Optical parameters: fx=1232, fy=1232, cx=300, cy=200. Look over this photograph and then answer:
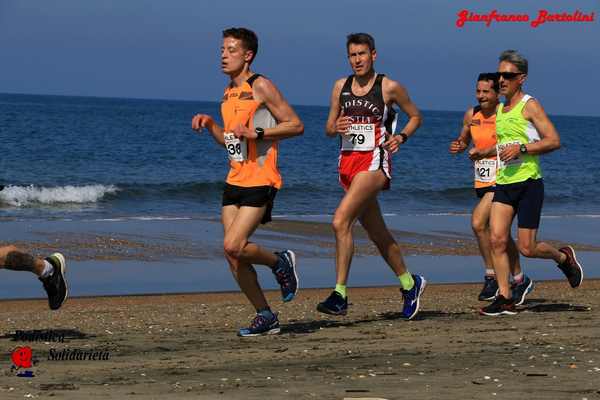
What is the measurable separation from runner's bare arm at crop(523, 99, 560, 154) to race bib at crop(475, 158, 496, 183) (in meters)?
1.41

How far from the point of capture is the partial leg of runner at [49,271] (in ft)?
27.0

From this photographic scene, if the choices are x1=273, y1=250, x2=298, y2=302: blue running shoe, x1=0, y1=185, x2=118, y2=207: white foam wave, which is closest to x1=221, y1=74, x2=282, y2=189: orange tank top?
x1=273, y1=250, x2=298, y2=302: blue running shoe

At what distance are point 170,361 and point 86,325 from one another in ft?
7.85

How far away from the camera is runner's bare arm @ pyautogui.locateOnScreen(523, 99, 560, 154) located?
30.2 feet

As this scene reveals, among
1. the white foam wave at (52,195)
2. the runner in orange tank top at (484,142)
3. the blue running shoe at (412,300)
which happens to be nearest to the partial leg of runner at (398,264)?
the blue running shoe at (412,300)

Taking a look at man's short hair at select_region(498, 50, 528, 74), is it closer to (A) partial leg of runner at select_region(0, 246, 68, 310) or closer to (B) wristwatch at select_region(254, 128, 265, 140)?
(B) wristwatch at select_region(254, 128, 265, 140)

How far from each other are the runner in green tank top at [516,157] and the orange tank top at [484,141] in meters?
1.23

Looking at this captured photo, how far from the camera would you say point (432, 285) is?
12.9m

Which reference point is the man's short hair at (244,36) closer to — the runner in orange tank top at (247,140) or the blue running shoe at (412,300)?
the runner in orange tank top at (247,140)

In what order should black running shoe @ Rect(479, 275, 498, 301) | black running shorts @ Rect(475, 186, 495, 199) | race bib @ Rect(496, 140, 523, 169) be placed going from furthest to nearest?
black running shoe @ Rect(479, 275, 498, 301) < black running shorts @ Rect(475, 186, 495, 199) < race bib @ Rect(496, 140, 523, 169)

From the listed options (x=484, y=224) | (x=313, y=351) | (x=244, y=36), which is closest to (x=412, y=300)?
(x=484, y=224)

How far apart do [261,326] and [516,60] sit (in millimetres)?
2883

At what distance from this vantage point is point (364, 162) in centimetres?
897

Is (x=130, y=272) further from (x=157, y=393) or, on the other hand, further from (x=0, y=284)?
(x=157, y=393)
